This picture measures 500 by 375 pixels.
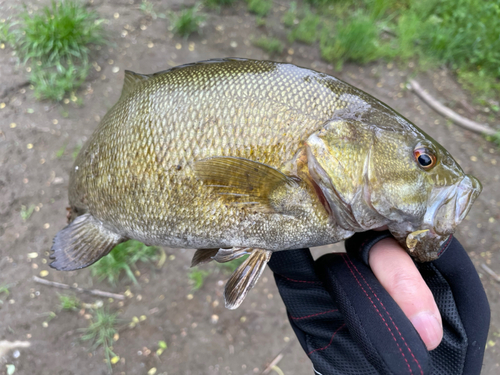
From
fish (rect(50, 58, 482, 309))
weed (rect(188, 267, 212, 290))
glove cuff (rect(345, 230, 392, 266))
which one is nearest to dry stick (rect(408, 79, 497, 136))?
fish (rect(50, 58, 482, 309))

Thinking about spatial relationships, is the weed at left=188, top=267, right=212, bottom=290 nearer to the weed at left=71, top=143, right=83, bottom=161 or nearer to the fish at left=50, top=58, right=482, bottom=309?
the fish at left=50, top=58, right=482, bottom=309

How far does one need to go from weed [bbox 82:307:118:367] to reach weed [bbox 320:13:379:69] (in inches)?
164

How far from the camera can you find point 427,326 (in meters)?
1.21

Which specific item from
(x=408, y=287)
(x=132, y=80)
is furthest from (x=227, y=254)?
(x=132, y=80)

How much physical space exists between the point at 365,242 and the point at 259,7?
4510 millimetres

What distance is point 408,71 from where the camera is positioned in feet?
15.8

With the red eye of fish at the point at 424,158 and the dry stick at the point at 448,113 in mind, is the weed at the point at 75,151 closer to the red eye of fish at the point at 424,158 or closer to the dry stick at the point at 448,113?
the red eye of fish at the point at 424,158

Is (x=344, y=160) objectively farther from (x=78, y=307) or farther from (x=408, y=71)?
(x=408, y=71)

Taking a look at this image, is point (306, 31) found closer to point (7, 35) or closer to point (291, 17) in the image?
point (291, 17)

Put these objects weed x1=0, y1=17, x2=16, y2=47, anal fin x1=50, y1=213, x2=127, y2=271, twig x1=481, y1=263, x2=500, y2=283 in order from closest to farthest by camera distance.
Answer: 1. anal fin x1=50, y1=213, x2=127, y2=271
2. twig x1=481, y1=263, x2=500, y2=283
3. weed x1=0, y1=17, x2=16, y2=47

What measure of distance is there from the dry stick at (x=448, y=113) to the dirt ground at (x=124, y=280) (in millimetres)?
161

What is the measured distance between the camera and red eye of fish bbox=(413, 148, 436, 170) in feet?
4.22

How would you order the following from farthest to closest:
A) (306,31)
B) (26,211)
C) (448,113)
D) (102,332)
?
(306,31) < (448,113) < (26,211) < (102,332)

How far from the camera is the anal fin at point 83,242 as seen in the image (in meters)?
1.66
